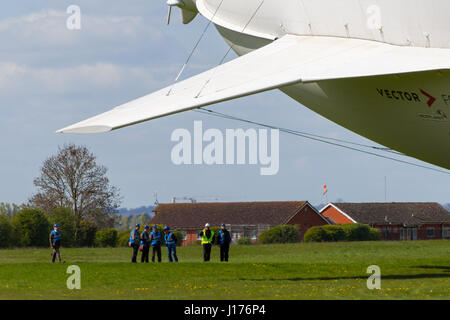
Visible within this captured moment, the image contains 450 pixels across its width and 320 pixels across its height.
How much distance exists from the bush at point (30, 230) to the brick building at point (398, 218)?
44.8 metres

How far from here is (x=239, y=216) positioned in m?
93.2

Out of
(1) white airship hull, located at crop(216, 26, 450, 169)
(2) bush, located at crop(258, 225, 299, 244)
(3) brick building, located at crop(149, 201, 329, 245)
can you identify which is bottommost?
(2) bush, located at crop(258, 225, 299, 244)

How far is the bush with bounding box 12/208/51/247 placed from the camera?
6009cm

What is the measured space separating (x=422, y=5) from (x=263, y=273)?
31.2 ft

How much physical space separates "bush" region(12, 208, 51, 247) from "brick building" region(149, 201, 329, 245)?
33.3m

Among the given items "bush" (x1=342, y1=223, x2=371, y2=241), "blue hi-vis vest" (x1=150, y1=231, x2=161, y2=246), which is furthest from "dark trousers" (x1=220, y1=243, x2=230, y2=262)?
"bush" (x1=342, y1=223, x2=371, y2=241)

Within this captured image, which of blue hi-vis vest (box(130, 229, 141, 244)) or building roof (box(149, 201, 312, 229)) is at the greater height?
building roof (box(149, 201, 312, 229))

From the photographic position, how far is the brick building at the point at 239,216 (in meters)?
88.4

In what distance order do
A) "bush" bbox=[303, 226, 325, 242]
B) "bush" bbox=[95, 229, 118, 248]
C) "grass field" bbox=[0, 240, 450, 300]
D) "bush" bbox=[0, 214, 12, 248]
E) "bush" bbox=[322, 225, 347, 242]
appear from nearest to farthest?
1. "grass field" bbox=[0, 240, 450, 300]
2. "bush" bbox=[0, 214, 12, 248]
3. "bush" bbox=[95, 229, 118, 248]
4. "bush" bbox=[303, 226, 325, 242]
5. "bush" bbox=[322, 225, 347, 242]

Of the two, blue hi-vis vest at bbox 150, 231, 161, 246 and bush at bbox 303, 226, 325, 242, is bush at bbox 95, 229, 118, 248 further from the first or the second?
blue hi-vis vest at bbox 150, 231, 161, 246
